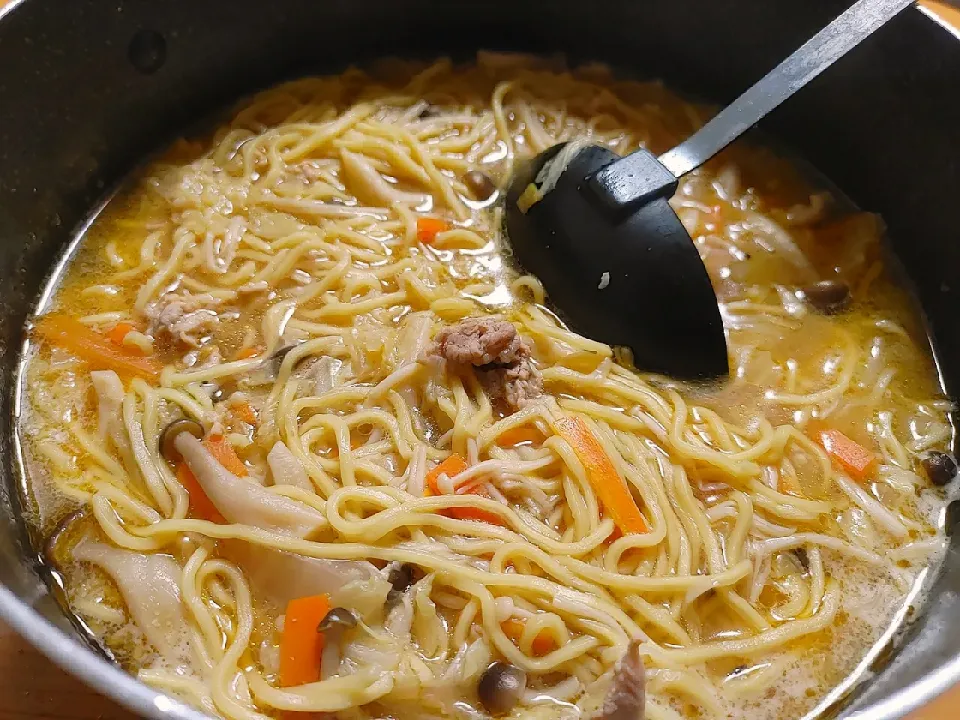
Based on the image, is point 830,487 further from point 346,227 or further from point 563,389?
point 346,227

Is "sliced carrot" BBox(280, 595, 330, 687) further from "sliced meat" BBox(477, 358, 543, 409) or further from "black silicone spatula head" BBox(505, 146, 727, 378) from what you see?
"black silicone spatula head" BBox(505, 146, 727, 378)

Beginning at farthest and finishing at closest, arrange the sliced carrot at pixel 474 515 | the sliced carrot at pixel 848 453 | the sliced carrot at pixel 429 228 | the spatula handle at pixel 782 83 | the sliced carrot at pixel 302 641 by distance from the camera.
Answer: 1. the sliced carrot at pixel 429 228
2. the spatula handle at pixel 782 83
3. the sliced carrot at pixel 848 453
4. the sliced carrot at pixel 474 515
5. the sliced carrot at pixel 302 641

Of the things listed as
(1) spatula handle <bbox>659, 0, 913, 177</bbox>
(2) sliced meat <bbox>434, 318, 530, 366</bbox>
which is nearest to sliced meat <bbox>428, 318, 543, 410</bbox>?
(2) sliced meat <bbox>434, 318, 530, 366</bbox>

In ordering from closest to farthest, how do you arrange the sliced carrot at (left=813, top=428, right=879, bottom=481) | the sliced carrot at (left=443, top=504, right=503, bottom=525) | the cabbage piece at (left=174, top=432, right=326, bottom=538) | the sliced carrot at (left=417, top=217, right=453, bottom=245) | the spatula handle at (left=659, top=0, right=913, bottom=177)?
1. the cabbage piece at (left=174, top=432, right=326, bottom=538)
2. the sliced carrot at (left=443, top=504, right=503, bottom=525)
3. the sliced carrot at (left=813, top=428, right=879, bottom=481)
4. the spatula handle at (left=659, top=0, right=913, bottom=177)
5. the sliced carrot at (left=417, top=217, right=453, bottom=245)

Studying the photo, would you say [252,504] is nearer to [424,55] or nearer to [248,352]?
[248,352]

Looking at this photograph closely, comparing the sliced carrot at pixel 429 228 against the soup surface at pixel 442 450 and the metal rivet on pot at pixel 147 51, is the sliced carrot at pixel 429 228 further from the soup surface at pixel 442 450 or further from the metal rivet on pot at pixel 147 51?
the metal rivet on pot at pixel 147 51

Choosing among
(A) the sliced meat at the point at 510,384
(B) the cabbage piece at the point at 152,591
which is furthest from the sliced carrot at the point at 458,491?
(B) the cabbage piece at the point at 152,591

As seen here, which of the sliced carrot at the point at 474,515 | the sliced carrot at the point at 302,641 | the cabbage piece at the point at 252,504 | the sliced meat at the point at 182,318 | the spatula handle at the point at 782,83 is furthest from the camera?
the spatula handle at the point at 782,83
